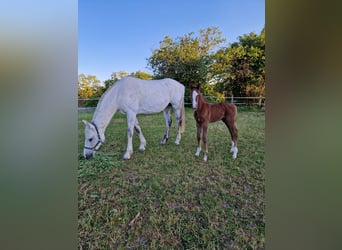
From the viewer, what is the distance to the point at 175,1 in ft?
4.10

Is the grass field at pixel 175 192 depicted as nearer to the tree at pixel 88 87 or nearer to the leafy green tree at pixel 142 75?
the tree at pixel 88 87

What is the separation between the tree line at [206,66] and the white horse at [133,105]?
4 cm

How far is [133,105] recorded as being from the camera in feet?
4.44

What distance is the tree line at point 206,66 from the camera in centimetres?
121

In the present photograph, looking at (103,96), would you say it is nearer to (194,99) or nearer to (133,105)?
(133,105)

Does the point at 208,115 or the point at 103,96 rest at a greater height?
the point at 103,96

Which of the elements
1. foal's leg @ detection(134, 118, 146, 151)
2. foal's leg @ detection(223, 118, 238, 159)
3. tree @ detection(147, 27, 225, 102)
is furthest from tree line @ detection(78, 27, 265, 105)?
foal's leg @ detection(134, 118, 146, 151)

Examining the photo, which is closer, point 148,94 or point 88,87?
point 88,87

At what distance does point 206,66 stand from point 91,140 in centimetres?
81

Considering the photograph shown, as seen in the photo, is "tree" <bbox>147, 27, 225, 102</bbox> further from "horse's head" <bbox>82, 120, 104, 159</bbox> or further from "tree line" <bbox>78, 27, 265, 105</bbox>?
"horse's head" <bbox>82, 120, 104, 159</bbox>

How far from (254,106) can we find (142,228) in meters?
0.91

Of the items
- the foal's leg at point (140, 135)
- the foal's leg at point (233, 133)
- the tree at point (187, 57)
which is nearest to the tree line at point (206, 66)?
the tree at point (187, 57)

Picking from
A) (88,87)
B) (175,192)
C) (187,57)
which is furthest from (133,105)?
(175,192)
